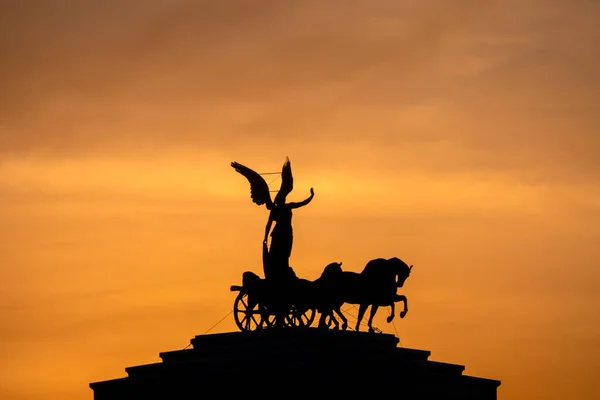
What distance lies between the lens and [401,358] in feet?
236

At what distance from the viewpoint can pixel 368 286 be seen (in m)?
69.9

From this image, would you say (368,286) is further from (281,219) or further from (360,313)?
(281,219)

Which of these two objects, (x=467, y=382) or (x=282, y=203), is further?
(x=467, y=382)

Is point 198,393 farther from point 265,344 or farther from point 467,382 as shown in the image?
point 467,382

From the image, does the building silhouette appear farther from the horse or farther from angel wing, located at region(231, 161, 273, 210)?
angel wing, located at region(231, 161, 273, 210)

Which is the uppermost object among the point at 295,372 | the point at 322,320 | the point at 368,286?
the point at 368,286

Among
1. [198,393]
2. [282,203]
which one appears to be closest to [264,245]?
[282,203]

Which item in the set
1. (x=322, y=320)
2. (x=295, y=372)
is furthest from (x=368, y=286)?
(x=295, y=372)

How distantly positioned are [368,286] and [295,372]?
391 cm

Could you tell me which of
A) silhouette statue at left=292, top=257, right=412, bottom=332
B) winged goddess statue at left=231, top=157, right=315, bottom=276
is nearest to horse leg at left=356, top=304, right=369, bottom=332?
silhouette statue at left=292, top=257, right=412, bottom=332

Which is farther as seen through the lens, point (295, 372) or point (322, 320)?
point (322, 320)

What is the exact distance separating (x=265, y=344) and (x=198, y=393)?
124 inches

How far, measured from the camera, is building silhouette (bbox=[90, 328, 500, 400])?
6944cm

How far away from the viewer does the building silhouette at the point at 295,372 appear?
6944 cm
